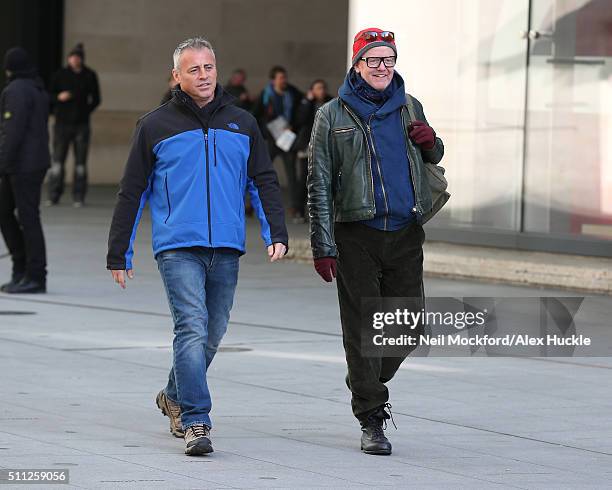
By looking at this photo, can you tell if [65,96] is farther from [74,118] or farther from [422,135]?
[422,135]

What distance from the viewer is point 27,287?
12773 millimetres

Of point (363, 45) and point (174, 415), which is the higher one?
point (363, 45)

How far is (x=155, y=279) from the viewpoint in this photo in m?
13.9

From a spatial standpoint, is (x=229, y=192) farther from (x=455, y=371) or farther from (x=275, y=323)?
(x=275, y=323)

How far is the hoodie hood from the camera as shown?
7.04m

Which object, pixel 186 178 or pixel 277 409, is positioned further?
pixel 277 409

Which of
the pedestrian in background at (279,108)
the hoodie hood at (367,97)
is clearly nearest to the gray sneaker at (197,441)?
the hoodie hood at (367,97)

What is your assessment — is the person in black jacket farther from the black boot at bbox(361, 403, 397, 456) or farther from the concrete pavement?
the black boot at bbox(361, 403, 397, 456)

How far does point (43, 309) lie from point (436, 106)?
4.47m

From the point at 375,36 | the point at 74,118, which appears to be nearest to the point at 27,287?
the point at 375,36

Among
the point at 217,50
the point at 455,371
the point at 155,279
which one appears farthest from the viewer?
the point at 217,50

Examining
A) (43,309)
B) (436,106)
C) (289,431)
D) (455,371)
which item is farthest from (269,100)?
(289,431)

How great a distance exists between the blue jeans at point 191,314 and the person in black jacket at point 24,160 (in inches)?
236

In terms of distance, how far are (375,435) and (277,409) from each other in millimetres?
1139
